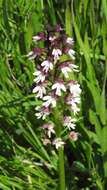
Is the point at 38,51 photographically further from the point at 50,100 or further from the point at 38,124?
the point at 38,124

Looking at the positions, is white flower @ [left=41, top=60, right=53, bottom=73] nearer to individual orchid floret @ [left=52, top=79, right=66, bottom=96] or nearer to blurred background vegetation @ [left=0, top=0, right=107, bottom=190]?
individual orchid floret @ [left=52, top=79, right=66, bottom=96]

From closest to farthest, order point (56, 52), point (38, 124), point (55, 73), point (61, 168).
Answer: point (56, 52)
point (55, 73)
point (61, 168)
point (38, 124)

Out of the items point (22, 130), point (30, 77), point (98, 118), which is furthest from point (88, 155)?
point (30, 77)

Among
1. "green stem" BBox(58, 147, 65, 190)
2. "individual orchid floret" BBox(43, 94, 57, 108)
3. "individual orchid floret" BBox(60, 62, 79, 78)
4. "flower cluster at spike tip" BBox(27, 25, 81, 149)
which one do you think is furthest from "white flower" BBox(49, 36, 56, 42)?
"green stem" BBox(58, 147, 65, 190)

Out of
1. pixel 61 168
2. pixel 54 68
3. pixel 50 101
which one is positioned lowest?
pixel 61 168

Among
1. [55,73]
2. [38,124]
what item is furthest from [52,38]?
[38,124]

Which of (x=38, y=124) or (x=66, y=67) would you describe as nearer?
(x=66, y=67)

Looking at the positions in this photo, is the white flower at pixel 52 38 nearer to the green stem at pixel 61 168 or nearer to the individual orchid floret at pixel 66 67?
the individual orchid floret at pixel 66 67

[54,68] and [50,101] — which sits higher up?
[54,68]

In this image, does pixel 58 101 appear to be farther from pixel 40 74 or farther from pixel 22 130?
pixel 22 130
